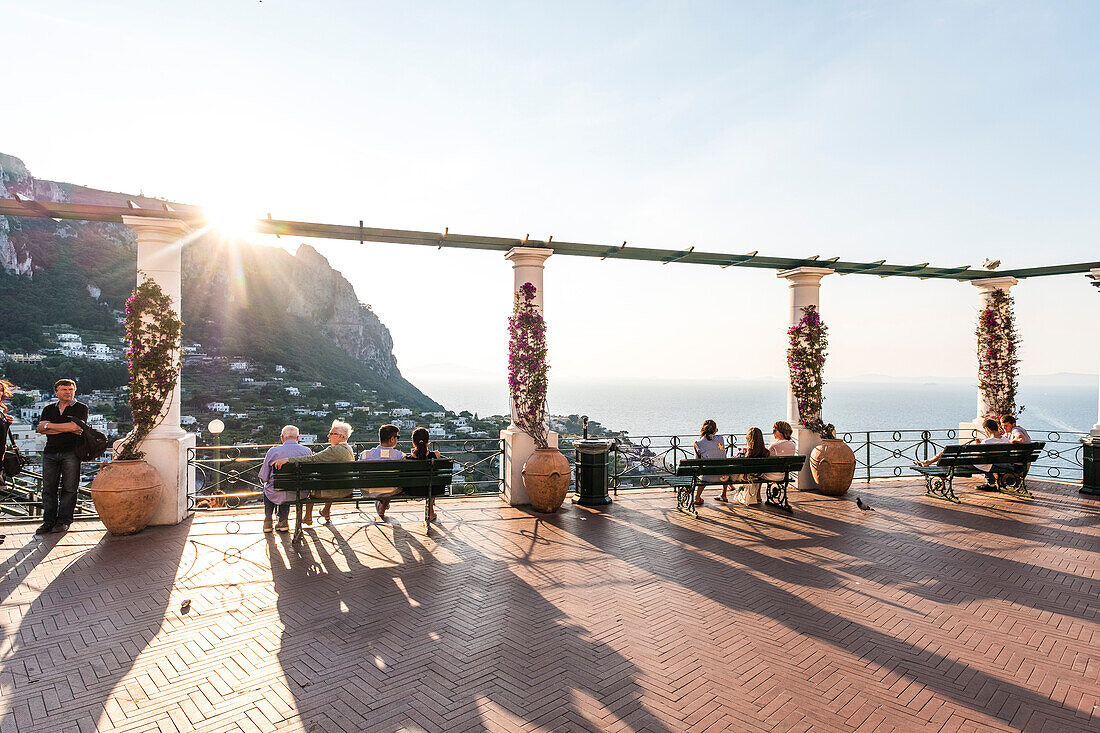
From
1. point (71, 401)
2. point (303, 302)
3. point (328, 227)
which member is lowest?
point (71, 401)

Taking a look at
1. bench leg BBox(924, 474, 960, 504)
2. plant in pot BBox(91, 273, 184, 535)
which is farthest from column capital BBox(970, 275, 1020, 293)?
plant in pot BBox(91, 273, 184, 535)

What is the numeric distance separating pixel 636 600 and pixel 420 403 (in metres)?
27.4

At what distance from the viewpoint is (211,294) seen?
2525 centimetres

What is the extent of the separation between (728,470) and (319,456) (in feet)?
18.4

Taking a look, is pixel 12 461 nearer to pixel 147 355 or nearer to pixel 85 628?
pixel 147 355

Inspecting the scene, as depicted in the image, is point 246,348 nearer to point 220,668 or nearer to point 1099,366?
point 220,668

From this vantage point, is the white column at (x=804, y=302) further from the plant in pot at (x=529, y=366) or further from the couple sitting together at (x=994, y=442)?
the plant in pot at (x=529, y=366)

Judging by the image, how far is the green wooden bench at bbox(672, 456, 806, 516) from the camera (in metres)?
7.80

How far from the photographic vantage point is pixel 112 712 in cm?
312

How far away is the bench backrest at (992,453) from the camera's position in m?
8.84

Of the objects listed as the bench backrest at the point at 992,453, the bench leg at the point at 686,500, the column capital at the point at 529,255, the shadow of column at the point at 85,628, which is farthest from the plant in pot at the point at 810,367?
the shadow of column at the point at 85,628

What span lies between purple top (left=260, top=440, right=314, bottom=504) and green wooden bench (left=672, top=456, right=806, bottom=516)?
5170 mm

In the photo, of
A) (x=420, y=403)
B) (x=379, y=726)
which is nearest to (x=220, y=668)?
(x=379, y=726)

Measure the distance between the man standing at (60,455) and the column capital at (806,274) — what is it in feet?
36.2
